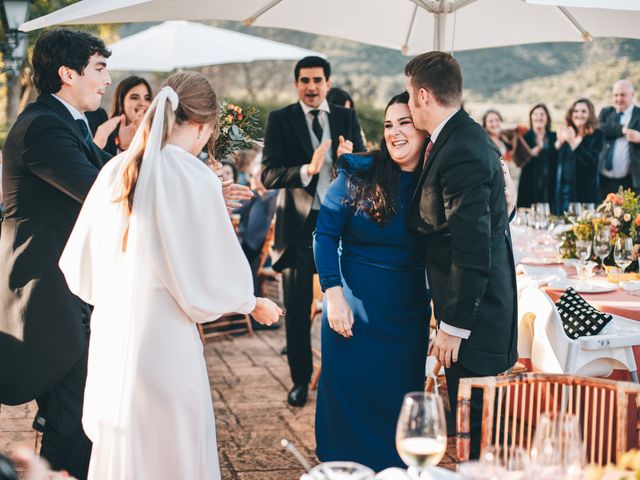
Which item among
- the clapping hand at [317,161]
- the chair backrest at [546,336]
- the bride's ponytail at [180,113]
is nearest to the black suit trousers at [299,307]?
the clapping hand at [317,161]

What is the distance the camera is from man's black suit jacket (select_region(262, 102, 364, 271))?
4.89 meters

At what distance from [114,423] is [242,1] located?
2805 millimetres

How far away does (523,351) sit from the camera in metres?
4.14

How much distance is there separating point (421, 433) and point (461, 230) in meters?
1.25

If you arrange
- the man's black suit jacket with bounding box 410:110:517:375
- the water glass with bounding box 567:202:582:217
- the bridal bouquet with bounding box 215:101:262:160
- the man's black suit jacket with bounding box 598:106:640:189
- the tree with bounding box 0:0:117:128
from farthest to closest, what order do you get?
the man's black suit jacket with bounding box 598:106:640:189 → the tree with bounding box 0:0:117:128 → the water glass with bounding box 567:202:582:217 → the bridal bouquet with bounding box 215:101:262:160 → the man's black suit jacket with bounding box 410:110:517:375

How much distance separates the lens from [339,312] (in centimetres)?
323

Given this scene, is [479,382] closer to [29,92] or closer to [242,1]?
[242,1]

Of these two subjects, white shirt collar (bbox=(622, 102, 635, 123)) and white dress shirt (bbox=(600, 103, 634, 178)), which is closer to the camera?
white dress shirt (bbox=(600, 103, 634, 178))

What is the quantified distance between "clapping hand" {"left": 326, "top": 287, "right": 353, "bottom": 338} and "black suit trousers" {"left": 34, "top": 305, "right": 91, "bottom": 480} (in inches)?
40.0

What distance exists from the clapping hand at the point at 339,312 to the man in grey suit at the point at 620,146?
6006 millimetres

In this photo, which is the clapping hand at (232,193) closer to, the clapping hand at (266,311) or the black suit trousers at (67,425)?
the clapping hand at (266,311)

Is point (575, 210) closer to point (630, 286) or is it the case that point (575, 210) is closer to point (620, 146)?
point (630, 286)

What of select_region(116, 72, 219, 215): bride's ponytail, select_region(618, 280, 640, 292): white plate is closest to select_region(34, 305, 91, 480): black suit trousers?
select_region(116, 72, 219, 215): bride's ponytail

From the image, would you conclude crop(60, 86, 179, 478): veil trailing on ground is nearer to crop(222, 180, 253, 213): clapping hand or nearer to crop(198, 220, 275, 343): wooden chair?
crop(222, 180, 253, 213): clapping hand
